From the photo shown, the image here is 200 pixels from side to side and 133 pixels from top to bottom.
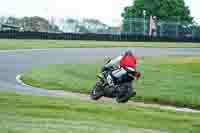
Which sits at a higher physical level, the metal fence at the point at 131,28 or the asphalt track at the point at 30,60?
the metal fence at the point at 131,28

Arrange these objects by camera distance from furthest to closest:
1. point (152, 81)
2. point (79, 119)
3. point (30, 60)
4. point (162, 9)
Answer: point (162, 9), point (30, 60), point (152, 81), point (79, 119)

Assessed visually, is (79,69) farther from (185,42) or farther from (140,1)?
(140,1)

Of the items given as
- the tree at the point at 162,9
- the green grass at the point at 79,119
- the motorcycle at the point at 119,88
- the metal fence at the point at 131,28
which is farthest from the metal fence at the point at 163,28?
the green grass at the point at 79,119

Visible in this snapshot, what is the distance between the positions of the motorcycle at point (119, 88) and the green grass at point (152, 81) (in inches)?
71.6

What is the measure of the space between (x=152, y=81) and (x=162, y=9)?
8971 centimetres

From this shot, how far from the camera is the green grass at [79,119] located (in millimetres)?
10234

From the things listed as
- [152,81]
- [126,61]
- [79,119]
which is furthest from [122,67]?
[152,81]

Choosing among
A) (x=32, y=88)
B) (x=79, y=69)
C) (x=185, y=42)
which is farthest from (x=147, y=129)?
(x=185, y=42)

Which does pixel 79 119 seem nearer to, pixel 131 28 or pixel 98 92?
pixel 98 92

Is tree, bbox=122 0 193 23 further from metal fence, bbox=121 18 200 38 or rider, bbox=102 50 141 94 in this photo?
rider, bbox=102 50 141 94

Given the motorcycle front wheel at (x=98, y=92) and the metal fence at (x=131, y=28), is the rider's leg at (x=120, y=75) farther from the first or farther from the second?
the metal fence at (x=131, y=28)

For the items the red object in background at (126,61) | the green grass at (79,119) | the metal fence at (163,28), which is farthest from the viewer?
the metal fence at (163,28)

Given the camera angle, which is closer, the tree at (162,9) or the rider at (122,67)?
the rider at (122,67)

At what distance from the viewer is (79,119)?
12.0 m
